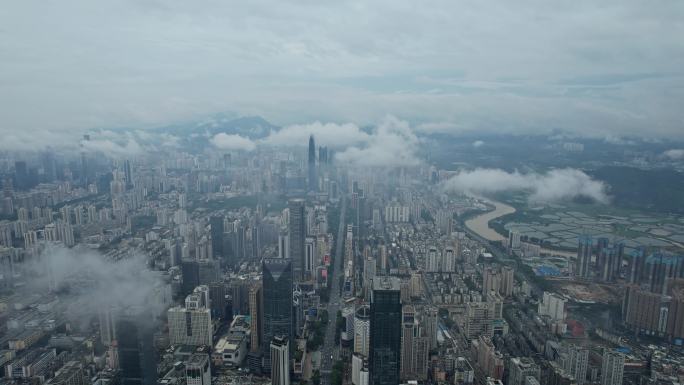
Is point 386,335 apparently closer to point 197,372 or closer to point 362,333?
point 362,333

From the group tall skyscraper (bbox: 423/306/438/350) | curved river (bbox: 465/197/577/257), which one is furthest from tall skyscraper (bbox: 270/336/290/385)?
curved river (bbox: 465/197/577/257)

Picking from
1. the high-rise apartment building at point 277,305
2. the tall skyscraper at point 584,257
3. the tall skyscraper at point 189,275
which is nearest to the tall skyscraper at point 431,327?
the high-rise apartment building at point 277,305

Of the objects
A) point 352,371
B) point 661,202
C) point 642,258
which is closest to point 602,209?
point 661,202

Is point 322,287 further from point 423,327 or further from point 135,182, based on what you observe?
point 135,182

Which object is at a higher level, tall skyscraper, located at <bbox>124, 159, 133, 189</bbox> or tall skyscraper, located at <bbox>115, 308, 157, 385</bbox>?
tall skyscraper, located at <bbox>124, 159, 133, 189</bbox>

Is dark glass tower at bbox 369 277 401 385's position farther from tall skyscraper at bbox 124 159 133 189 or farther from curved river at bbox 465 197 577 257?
tall skyscraper at bbox 124 159 133 189

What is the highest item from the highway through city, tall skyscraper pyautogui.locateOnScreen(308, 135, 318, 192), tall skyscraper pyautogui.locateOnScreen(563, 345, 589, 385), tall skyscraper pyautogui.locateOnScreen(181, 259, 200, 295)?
tall skyscraper pyautogui.locateOnScreen(308, 135, 318, 192)
